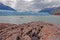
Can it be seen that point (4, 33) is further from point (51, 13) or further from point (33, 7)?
point (51, 13)

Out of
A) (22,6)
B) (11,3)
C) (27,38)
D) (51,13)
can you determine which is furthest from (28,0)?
(27,38)

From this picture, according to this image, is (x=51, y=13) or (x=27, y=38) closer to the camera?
(x=27, y=38)

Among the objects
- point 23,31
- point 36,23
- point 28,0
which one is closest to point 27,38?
point 23,31

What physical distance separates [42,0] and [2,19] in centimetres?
131

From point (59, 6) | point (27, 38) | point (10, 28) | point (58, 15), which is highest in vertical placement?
point (59, 6)

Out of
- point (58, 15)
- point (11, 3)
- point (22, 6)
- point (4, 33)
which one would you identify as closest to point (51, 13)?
point (58, 15)

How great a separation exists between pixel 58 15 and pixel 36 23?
753 millimetres

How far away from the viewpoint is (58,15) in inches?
165

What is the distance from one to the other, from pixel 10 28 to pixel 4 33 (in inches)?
8.8

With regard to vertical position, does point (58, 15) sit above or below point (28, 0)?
below

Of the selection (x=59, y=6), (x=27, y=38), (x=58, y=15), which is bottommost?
(x=27, y=38)

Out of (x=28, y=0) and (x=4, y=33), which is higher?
(x=28, y=0)

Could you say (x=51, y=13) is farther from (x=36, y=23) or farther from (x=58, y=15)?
(x=36, y=23)

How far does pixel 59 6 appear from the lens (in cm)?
415
